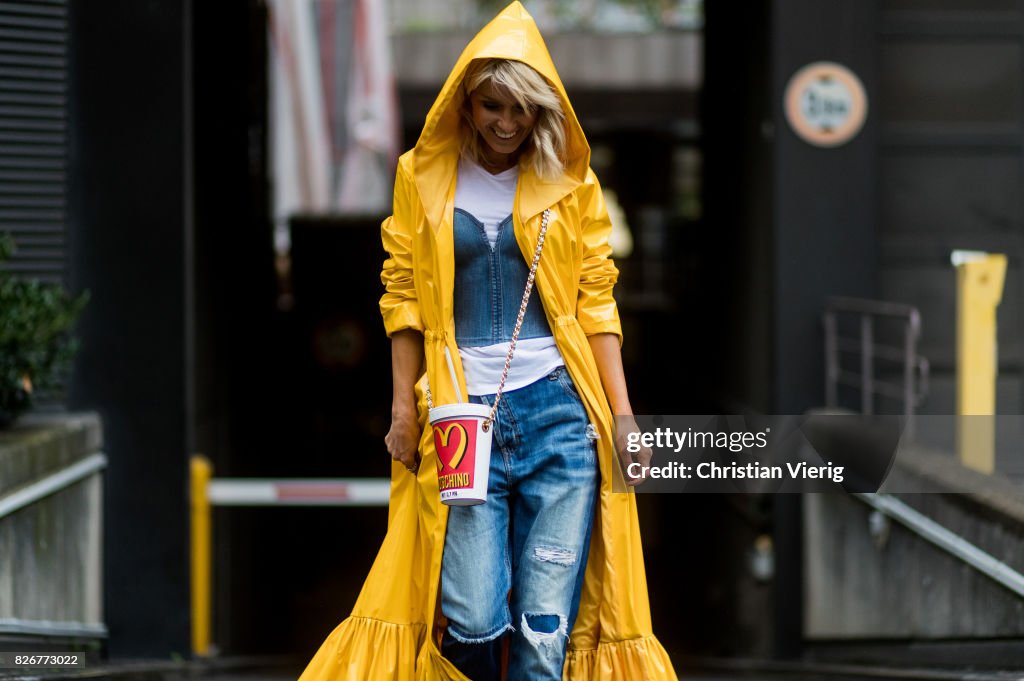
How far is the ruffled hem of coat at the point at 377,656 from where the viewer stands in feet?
10.9

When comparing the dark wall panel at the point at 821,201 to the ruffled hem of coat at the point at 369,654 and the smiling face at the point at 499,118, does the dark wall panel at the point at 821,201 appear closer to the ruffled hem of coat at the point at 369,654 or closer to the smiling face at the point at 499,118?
the smiling face at the point at 499,118

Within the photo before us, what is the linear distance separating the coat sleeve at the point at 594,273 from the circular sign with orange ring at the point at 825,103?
3.78 metres

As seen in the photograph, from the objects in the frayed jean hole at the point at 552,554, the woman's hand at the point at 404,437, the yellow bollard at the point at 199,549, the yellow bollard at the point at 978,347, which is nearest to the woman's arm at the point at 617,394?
the frayed jean hole at the point at 552,554

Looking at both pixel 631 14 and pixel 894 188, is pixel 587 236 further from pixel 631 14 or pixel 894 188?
pixel 631 14

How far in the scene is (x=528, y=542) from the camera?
10.7ft

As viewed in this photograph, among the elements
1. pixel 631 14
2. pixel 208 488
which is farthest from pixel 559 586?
pixel 631 14

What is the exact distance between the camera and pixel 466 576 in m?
3.20

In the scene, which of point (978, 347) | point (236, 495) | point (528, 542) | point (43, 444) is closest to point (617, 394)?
point (528, 542)

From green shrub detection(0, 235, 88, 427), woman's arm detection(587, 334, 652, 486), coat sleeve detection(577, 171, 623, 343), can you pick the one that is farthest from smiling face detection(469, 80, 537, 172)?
green shrub detection(0, 235, 88, 427)

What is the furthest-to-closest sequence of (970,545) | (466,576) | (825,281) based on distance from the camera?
(825,281) < (970,545) < (466,576)

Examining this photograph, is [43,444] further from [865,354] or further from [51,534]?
[865,354]

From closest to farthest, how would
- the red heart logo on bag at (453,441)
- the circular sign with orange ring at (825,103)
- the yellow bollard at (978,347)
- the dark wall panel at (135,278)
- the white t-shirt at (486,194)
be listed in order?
the red heart logo on bag at (453,441)
the white t-shirt at (486,194)
the yellow bollard at (978,347)
the dark wall panel at (135,278)
the circular sign with orange ring at (825,103)

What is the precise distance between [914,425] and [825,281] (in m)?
0.91

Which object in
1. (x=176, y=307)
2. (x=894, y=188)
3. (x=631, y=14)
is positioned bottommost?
(x=176, y=307)
